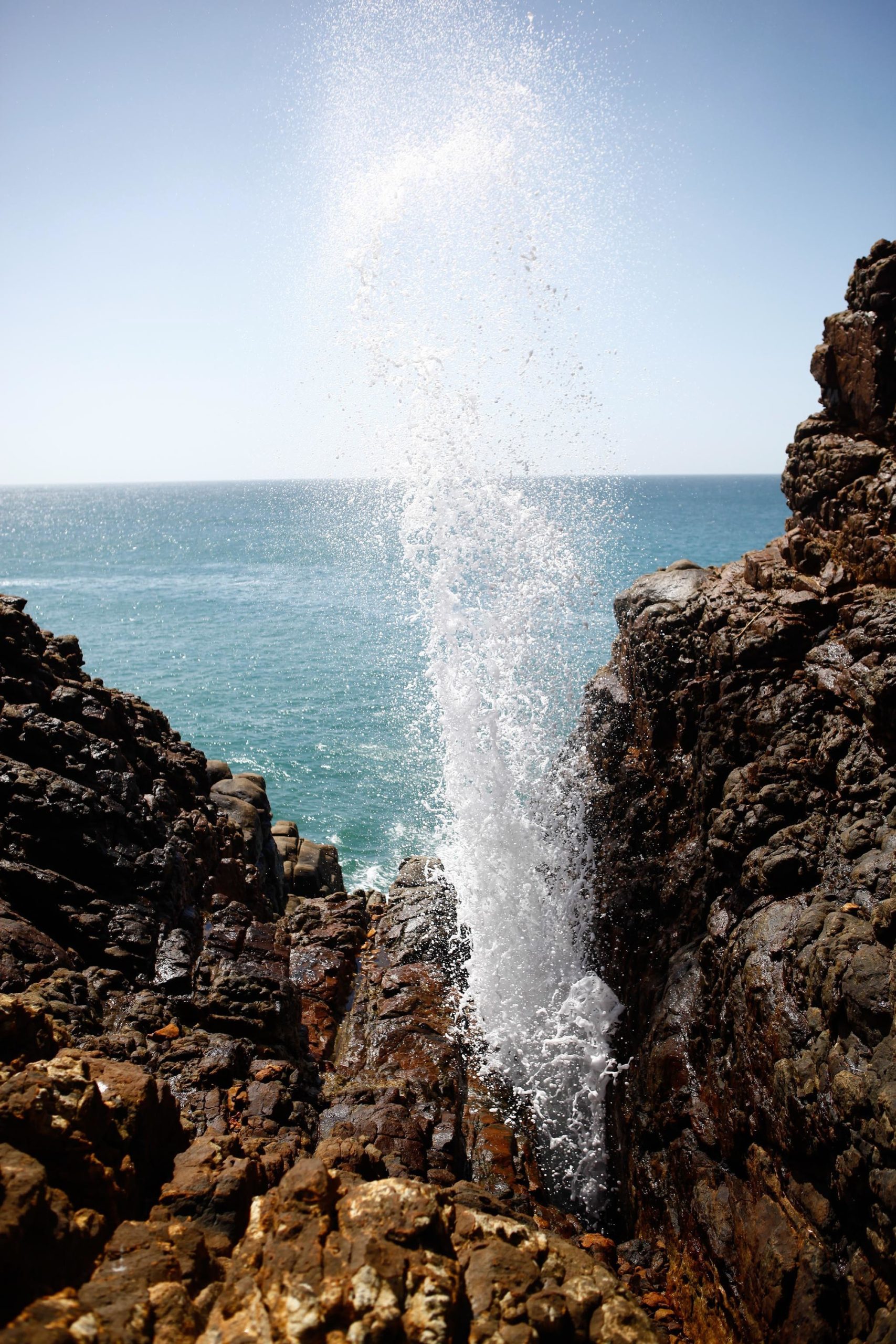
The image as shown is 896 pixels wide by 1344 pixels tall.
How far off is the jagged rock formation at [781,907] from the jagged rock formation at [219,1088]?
6.86 feet

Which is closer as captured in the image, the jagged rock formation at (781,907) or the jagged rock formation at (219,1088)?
the jagged rock formation at (219,1088)

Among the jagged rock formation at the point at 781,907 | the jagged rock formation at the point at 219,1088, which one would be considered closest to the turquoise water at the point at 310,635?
the jagged rock formation at the point at 219,1088

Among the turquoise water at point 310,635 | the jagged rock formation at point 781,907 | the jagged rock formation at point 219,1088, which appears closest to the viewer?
the jagged rock formation at point 219,1088

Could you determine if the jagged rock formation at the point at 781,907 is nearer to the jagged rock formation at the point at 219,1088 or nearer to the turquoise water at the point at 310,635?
the jagged rock formation at the point at 219,1088

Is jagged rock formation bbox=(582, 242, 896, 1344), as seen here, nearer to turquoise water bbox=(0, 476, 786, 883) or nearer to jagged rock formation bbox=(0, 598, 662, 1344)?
jagged rock formation bbox=(0, 598, 662, 1344)

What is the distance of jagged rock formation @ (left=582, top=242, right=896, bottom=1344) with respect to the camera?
23.9ft

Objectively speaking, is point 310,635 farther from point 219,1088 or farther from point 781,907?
point 781,907

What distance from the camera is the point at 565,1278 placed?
544 cm

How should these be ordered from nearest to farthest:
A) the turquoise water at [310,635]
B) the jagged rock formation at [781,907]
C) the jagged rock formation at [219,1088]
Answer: the jagged rock formation at [219,1088] → the jagged rock formation at [781,907] → the turquoise water at [310,635]

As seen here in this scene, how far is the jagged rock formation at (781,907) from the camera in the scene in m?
7.28

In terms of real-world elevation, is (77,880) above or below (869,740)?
below

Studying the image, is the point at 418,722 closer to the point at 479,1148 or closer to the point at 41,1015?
the point at 479,1148

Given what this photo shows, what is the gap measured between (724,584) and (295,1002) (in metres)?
11.2

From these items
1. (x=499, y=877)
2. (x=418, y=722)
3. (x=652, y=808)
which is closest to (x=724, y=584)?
(x=652, y=808)
